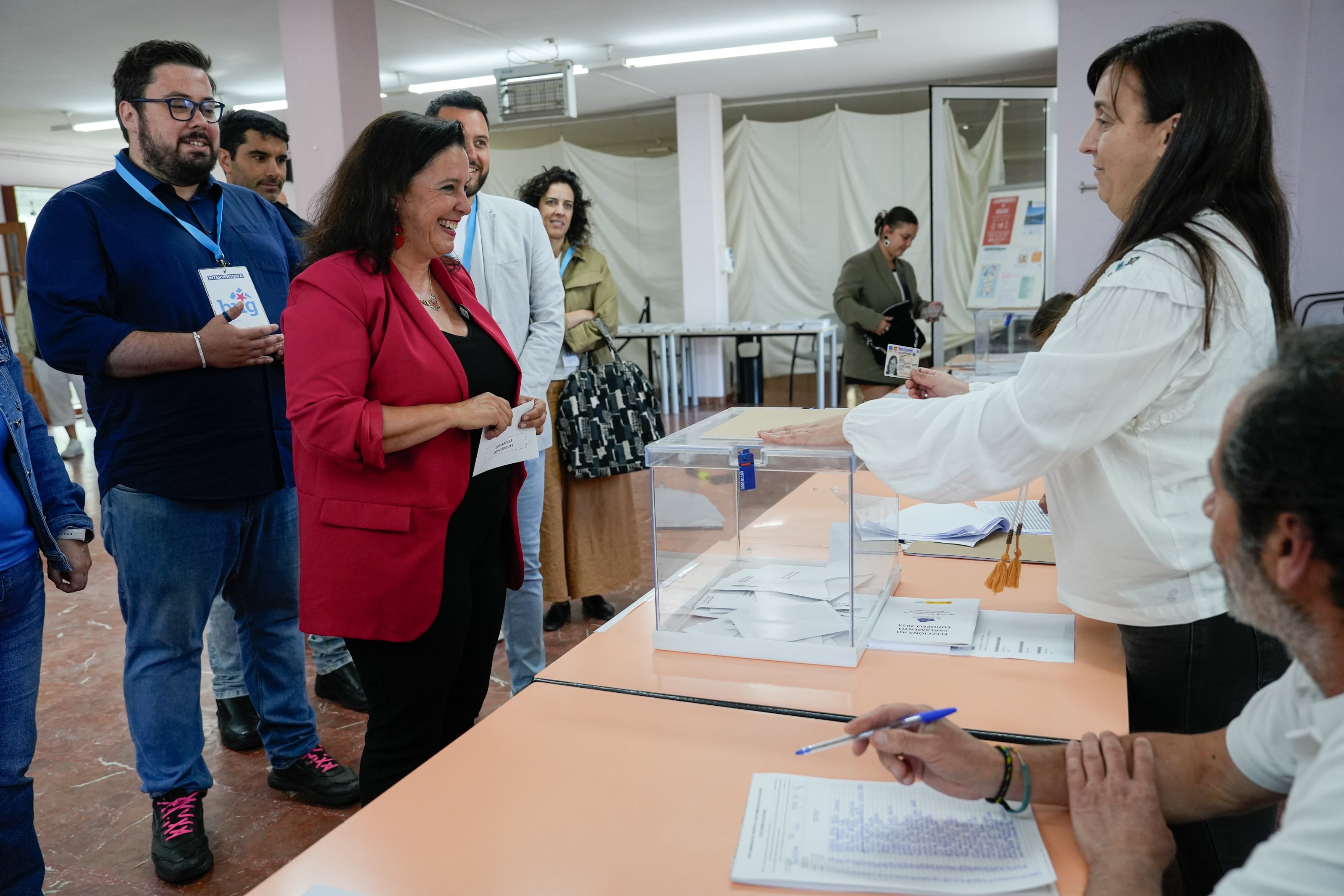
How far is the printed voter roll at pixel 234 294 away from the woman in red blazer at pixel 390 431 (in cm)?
48

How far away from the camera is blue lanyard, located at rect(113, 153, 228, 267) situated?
2.07m

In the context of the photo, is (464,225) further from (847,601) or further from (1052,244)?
(1052,244)

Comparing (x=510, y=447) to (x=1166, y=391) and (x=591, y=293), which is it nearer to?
(x=1166, y=391)

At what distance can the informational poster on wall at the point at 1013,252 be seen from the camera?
6.48 meters

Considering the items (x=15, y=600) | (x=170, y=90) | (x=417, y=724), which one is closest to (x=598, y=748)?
(x=417, y=724)

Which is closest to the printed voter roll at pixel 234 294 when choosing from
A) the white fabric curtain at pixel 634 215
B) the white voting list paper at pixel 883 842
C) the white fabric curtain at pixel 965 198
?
the white voting list paper at pixel 883 842

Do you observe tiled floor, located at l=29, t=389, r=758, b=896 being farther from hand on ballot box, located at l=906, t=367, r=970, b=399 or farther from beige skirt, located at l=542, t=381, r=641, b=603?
hand on ballot box, located at l=906, t=367, r=970, b=399

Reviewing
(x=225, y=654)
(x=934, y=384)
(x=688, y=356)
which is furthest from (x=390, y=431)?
(x=688, y=356)

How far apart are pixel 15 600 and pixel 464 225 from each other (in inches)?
56.2

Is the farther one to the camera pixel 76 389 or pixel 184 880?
pixel 76 389

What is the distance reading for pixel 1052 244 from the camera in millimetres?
6488

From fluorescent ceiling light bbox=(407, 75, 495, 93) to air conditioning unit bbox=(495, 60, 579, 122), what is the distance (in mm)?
1906

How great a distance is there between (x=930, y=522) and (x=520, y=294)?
4.32 feet

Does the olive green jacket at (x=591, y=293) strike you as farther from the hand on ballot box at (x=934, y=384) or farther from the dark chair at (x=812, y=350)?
the dark chair at (x=812, y=350)
